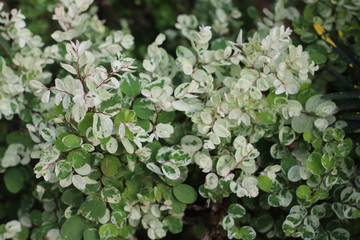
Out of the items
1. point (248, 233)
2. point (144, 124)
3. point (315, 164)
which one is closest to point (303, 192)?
point (315, 164)

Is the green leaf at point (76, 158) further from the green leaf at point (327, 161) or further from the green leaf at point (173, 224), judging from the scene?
the green leaf at point (327, 161)

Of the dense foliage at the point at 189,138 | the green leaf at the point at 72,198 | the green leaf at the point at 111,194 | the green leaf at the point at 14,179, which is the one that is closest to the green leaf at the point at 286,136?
the dense foliage at the point at 189,138

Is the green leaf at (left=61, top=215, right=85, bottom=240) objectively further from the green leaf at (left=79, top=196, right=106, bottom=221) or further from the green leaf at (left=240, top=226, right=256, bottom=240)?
the green leaf at (left=240, top=226, right=256, bottom=240)

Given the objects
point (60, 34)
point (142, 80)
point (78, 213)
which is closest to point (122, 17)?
point (60, 34)

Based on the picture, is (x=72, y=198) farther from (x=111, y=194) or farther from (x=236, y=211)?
(x=236, y=211)

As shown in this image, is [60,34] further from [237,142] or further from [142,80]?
[237,142]
